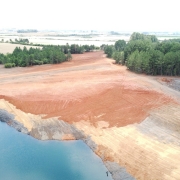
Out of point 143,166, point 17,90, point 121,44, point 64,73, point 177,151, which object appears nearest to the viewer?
point 143,166

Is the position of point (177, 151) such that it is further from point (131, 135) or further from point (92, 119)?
point (92, 119)

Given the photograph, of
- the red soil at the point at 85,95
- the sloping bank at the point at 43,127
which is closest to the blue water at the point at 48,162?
the sloping bank at the point at 43,127

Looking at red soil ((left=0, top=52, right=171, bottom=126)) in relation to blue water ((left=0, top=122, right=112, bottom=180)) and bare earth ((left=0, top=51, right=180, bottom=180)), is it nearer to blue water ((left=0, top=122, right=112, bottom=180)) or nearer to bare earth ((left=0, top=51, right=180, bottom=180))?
bare earth ((left=0, top=51, right=180, bottom=180))

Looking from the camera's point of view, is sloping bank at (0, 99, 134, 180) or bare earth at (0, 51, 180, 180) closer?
bare earth at (0, 51, 180, 180)

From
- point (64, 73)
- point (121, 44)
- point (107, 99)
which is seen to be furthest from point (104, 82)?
point (121, 44)

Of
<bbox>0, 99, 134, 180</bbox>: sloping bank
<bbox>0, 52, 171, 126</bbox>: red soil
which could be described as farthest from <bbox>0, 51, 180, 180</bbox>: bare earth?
<bbox>0, 99, 134, 180</bbox>: sloping bank

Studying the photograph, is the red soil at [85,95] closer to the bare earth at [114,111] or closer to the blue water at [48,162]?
the bare earth at [114,111]

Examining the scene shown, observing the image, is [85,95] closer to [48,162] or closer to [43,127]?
[43,127]

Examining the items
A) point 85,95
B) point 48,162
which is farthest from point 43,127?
point 85,95
